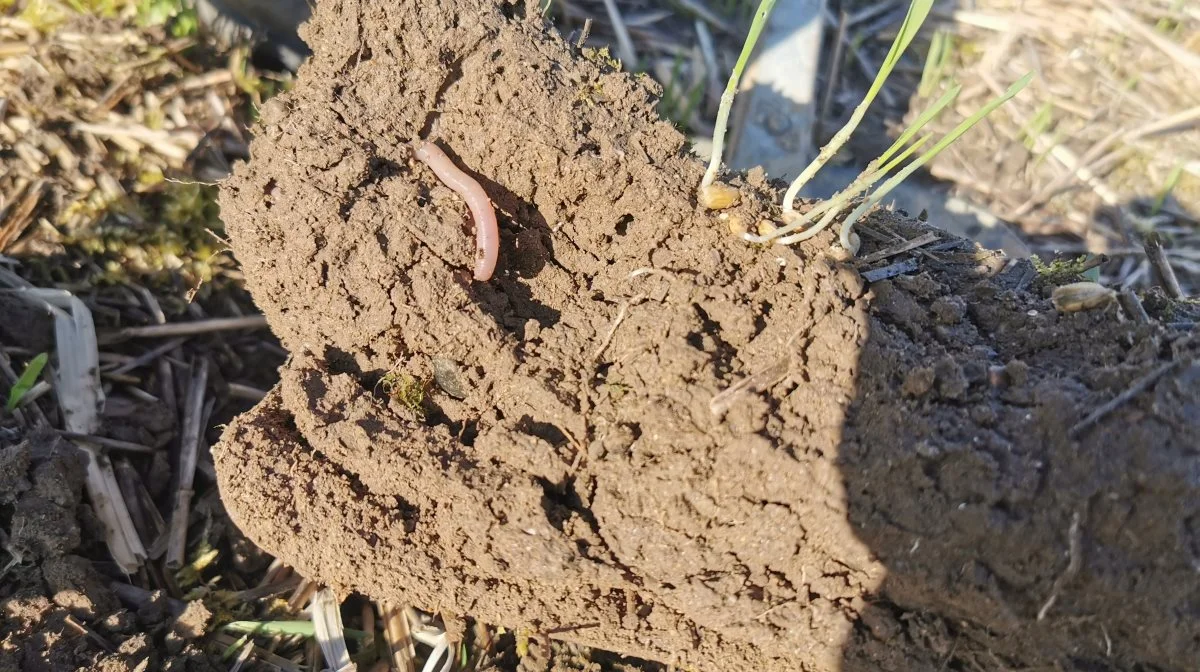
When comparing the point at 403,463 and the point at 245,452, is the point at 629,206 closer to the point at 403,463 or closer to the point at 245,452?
the point at 403,463

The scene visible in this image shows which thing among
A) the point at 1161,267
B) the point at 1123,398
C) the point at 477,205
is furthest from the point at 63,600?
Result: the point at 1161,267

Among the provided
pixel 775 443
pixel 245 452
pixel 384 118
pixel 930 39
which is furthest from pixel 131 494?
pixel 930 39

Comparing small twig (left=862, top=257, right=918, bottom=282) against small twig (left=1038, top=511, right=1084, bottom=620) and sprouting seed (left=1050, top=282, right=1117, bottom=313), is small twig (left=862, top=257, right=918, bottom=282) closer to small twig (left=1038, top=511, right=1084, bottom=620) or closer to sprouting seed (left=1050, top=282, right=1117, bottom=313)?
sprouting seed (left=1050, top=282, right=1117, bottom=313)

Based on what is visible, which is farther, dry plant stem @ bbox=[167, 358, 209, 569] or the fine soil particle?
dry plant stem @ bbox=[167, 358, 209, 569]

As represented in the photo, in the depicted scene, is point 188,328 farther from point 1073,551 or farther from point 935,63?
point 935,63

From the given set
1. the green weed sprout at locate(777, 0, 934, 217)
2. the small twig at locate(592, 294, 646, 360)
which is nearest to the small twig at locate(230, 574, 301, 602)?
the small twig at locate(592, 294, 646, 360)

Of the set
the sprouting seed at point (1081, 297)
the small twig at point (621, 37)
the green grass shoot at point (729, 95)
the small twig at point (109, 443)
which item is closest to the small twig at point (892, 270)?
the sprouting seed at point (1081, 297)
